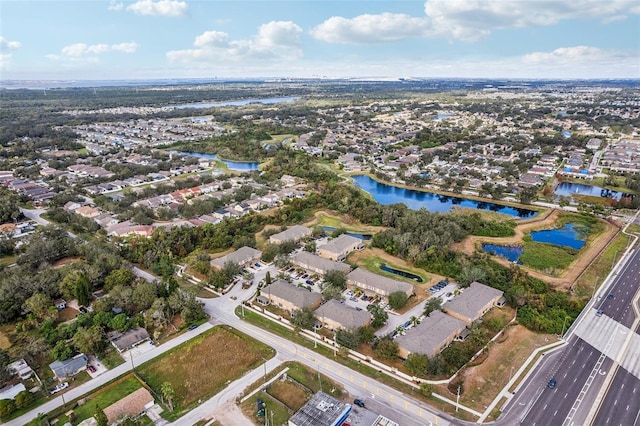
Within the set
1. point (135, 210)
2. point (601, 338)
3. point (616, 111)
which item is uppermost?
point (616, 111)

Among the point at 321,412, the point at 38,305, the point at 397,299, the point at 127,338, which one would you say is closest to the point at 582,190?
the point at 397,299

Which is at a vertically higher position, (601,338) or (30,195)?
(30,195)

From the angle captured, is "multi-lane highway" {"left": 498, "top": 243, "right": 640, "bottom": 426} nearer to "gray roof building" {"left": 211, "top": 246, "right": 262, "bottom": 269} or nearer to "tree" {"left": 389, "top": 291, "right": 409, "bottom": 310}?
"tree" {"left": 389, "top": 291, "right": 409, "bottom": 310}

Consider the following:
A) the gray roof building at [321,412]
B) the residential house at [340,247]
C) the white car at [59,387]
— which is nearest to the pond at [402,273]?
the residential house at [340,247]

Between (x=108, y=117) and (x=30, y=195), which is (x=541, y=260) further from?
(x=108, y=117)

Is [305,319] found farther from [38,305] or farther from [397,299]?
[38,305]

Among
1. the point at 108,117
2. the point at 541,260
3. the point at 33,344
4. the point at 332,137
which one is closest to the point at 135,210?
the point at 33,344
